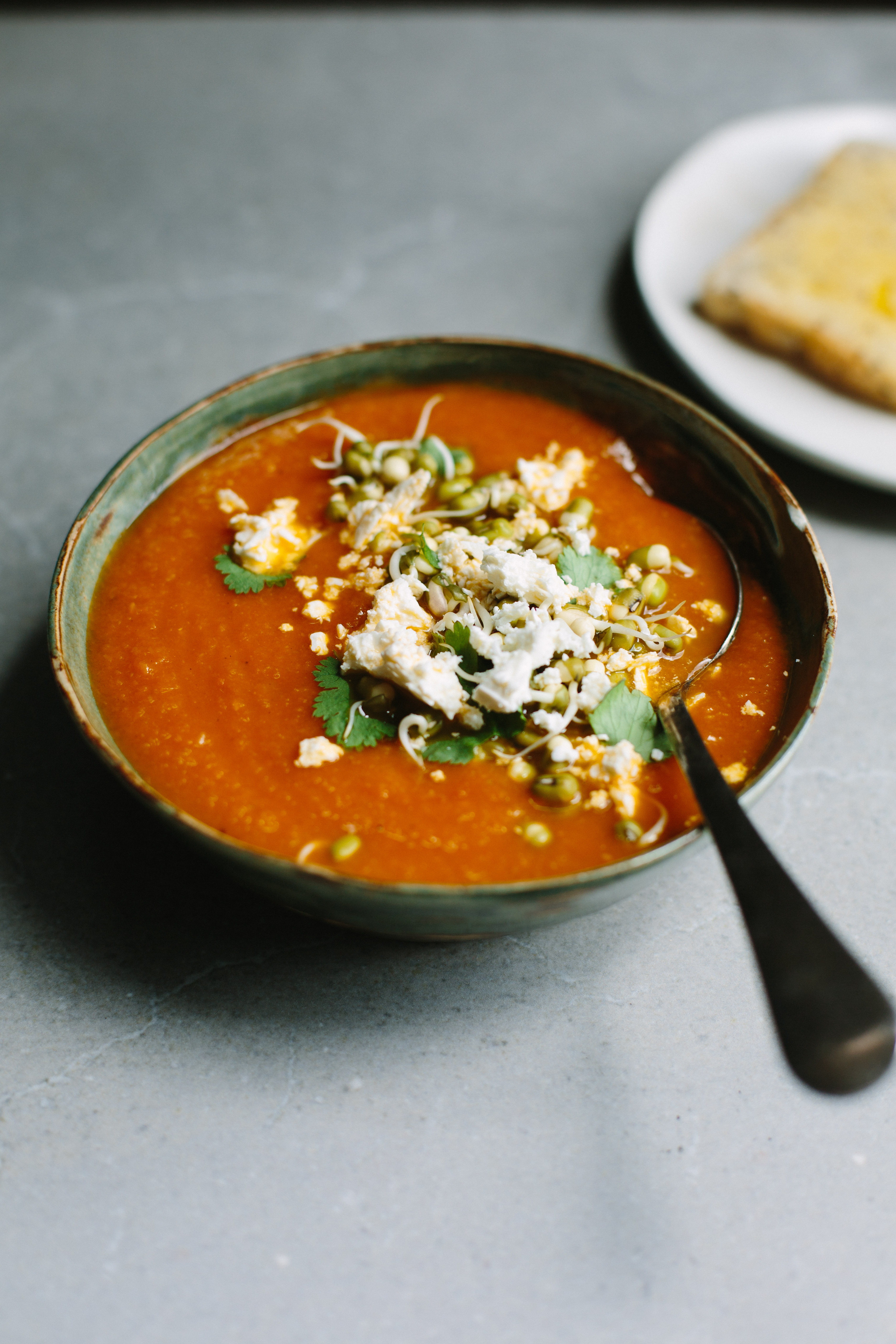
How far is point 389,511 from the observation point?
8.27ft

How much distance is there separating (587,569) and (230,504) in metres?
0.92

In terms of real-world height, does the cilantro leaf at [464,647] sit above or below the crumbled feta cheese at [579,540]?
below

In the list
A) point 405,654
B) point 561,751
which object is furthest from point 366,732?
point 561,751

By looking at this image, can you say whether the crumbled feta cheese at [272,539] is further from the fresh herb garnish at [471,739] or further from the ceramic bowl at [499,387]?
the fresh herb garnish at [471,739]

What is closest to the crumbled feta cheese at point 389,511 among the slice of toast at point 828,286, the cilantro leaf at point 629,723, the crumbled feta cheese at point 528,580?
the crumbled feta cheese at point 528,580

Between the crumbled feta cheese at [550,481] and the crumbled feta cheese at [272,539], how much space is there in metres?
0.54

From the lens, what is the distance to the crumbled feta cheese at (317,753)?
2086 mm

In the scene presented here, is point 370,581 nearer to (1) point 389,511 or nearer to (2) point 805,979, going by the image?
(1) point 389,511

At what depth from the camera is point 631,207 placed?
14.0 feet

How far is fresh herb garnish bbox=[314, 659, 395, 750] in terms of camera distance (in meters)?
2.12

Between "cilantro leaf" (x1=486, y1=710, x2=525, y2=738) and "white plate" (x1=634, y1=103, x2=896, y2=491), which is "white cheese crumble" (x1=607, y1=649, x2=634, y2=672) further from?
"white plate" (x1=634, y1=103, x2=896, y2=491)

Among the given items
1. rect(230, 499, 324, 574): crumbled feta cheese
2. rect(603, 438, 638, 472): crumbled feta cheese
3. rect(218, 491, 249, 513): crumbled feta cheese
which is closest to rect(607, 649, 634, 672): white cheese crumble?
rect(603, 438, 638, 472): crumbled feta cheese

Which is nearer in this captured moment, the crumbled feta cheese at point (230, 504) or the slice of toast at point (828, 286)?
the crumbled feta cheese at point (230, 504)

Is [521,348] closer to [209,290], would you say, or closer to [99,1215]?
[209,290]
